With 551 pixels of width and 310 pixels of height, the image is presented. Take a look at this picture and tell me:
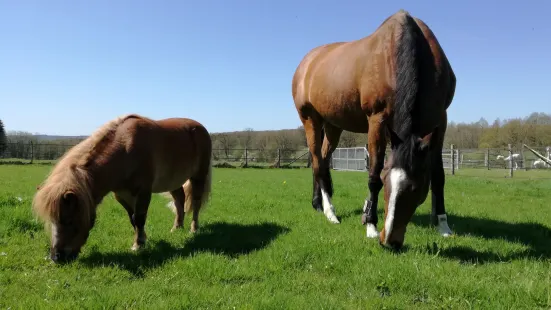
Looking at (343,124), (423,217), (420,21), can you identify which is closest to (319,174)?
(343,124)

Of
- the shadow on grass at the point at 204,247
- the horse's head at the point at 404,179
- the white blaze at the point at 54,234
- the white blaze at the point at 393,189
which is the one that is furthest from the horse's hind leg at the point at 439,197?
the white blaze at the point at 54,234

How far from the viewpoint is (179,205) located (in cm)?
611

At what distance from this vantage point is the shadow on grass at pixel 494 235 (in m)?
4.04

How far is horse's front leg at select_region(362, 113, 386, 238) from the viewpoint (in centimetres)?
457

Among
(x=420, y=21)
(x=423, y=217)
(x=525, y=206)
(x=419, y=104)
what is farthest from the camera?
(x=525, y=206)

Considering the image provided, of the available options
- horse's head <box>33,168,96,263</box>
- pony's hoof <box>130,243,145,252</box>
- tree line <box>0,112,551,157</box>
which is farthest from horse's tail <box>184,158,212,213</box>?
tree line <box>0,112,551,157</box>

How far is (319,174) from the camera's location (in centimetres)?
661

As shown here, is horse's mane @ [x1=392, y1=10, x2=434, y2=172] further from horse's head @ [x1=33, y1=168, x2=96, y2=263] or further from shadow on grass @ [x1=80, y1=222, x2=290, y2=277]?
horse's head @ [x1=33, y1=168, x2=96, y2=263]

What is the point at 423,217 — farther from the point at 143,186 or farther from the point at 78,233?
the point at 78,233

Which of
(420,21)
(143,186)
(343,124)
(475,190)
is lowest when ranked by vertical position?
(475,190)

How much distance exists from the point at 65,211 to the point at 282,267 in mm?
2264

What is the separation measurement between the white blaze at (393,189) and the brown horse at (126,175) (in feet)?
Answer: 9.40

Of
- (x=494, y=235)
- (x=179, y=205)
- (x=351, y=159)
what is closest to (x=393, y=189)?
(x=494, y=235)

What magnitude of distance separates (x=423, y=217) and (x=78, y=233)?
5012 mm
